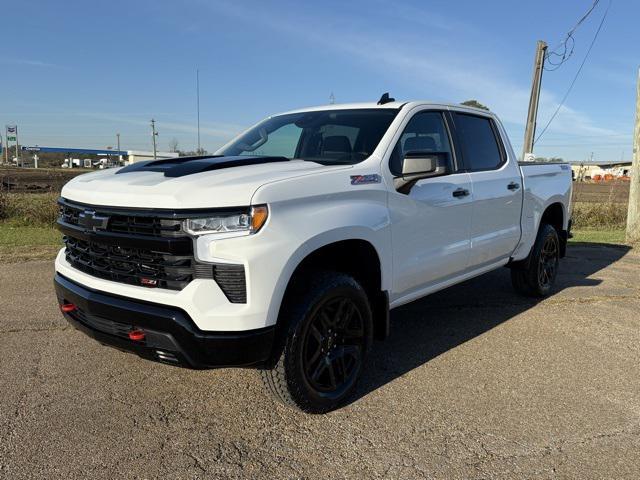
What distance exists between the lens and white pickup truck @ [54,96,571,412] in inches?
108

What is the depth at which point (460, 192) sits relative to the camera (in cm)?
427

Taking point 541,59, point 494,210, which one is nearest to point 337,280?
point 494,210

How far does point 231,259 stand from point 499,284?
4.92 meters

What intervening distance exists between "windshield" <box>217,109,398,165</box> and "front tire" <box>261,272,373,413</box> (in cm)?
94

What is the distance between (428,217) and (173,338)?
2017 mm

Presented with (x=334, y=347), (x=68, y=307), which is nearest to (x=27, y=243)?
(x=68, y=307)

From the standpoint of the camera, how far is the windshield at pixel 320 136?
385 centimetres

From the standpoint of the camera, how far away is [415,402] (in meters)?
3.42

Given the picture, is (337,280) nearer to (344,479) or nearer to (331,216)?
(331,216)

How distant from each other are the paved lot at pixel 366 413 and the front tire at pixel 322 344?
16cm

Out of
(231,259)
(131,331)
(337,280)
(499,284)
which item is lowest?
(499,284)

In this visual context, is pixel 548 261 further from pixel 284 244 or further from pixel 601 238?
pixel 601 238

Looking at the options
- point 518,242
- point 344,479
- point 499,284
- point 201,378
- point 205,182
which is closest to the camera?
point 344,479

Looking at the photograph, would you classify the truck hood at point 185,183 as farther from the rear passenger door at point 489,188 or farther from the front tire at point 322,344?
the rear passenger door at point 489,188
